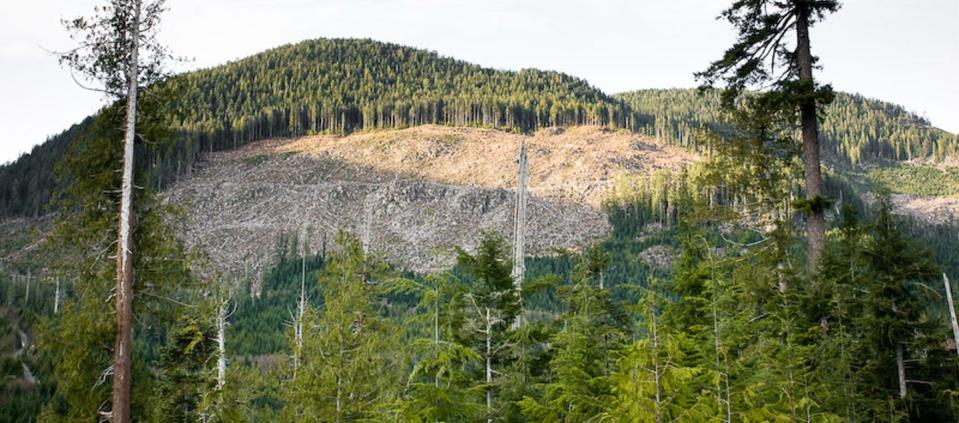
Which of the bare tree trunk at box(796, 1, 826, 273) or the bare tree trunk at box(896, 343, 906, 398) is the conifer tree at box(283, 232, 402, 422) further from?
the bare tree trunk at box(896, 343, 906, 398)

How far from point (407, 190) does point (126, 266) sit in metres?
101

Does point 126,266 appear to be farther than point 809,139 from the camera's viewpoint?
Yes

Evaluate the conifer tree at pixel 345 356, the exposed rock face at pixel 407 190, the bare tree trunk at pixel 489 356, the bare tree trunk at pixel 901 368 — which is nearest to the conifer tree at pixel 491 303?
the bare tree trunk at pixel 489 356

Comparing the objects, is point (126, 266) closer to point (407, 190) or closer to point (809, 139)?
point (809, 139)

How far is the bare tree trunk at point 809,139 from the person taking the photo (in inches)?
448

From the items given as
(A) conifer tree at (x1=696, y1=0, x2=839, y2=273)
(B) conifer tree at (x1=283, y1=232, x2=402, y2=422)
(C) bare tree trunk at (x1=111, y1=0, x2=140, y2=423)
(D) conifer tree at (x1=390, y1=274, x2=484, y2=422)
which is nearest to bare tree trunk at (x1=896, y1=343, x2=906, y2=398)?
(A) conifer tree at (x1=696, y1=0, x2=839, y2=273)

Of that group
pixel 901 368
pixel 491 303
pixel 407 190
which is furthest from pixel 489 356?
pixel 407 190

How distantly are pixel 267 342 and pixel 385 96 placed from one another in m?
137

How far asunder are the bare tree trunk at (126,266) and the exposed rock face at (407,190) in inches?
2857

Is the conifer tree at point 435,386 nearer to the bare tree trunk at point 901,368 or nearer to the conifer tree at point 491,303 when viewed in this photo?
the conifer tree at point 491,303

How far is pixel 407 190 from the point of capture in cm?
11244

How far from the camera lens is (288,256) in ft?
318

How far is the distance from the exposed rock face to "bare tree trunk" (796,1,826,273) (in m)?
75.1

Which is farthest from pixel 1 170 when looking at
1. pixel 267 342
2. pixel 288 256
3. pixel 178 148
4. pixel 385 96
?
pixel 267 342
